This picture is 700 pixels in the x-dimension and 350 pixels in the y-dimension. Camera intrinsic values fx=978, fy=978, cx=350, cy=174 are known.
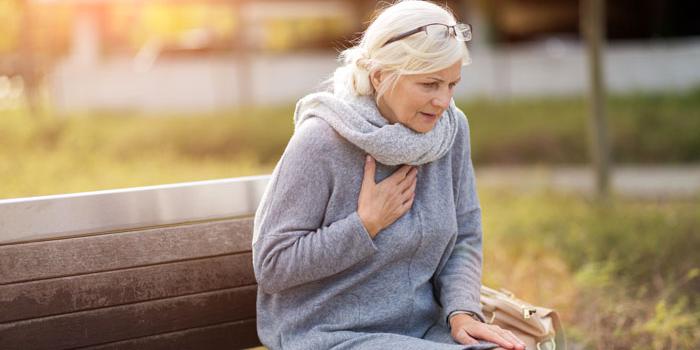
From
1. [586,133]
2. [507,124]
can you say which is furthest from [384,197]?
[507,124]

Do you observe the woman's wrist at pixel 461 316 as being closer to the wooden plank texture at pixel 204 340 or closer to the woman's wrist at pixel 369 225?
the woman's wrist at pixel 369 225

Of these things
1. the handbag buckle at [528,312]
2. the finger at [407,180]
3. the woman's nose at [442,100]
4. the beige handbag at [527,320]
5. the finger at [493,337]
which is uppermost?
the woman's nose at [442,100]

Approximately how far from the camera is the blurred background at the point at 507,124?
4.95m

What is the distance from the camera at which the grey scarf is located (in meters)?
2.48

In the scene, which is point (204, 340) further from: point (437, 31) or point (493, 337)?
point (437, 31)

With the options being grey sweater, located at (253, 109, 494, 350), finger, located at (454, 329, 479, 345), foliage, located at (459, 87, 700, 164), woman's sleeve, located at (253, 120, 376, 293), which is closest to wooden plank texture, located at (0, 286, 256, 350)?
grey sweater, located at (253, 109, 494, 350)

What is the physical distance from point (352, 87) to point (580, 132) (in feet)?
31.2

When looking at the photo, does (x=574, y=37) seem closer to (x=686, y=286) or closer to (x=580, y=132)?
(x=580, y=132)

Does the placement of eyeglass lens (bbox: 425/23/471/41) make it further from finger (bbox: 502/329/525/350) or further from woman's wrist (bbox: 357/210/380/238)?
finger (bbox: 502/329/525/350)

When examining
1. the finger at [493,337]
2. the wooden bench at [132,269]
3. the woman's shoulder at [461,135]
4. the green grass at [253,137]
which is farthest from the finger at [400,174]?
the green grass at [253,137]

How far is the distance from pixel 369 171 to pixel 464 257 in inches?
16.4

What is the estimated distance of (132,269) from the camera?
2.71 m

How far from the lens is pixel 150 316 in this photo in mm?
2752

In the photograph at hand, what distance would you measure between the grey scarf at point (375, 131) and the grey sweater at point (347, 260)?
0.05 m
